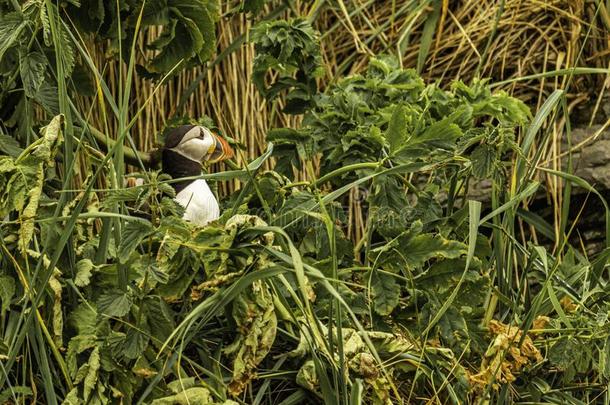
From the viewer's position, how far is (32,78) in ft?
7.12

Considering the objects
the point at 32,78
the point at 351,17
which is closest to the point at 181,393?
the point at 32,78

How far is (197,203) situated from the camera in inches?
90.9

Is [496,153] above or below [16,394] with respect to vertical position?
above

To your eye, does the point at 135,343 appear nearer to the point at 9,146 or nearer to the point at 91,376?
the point at 91,376

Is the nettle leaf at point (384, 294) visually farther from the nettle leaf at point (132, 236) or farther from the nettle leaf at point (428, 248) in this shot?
the nettle leaf at point (132, 236)

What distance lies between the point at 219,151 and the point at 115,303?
56 cm

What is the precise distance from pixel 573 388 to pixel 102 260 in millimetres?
819

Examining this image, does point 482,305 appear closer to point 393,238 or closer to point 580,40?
point 393,238

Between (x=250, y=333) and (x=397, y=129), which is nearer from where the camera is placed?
(x=250, y=333)

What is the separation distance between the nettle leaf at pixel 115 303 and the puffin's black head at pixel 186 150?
44 centimetres

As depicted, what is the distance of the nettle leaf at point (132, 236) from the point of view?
6.30 feet

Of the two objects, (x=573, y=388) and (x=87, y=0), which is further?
(x=87, y=0)

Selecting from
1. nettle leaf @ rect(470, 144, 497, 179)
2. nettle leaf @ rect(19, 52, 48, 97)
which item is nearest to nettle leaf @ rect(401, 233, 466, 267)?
nettle leaf @ rect(470, 144, 497, 179)

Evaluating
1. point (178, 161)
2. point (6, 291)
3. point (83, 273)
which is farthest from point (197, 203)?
point (6, 291)
